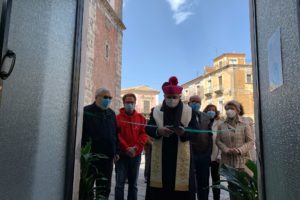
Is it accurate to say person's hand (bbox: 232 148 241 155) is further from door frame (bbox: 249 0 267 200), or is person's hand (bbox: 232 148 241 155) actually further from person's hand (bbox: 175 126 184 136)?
door frame (bbox: 249 0 267 200)

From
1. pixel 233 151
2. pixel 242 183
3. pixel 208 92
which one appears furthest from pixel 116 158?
pixel 208 92

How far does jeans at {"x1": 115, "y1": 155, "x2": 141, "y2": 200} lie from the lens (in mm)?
4114

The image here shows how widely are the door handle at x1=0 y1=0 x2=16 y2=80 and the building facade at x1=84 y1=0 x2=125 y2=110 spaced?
11.6 metres

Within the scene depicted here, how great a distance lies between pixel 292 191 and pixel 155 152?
195 centimetres

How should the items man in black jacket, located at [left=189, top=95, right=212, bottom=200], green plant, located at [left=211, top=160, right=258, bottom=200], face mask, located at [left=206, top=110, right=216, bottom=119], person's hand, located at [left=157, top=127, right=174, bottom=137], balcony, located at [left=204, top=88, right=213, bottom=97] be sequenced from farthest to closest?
balcony, located at [left=204, top=88, right=213, bottom=97] < face mask, located at [left=206, top=110, right=216, bottom=119] < man in black jacket, located at [left=189, top=95, right=212, bottom=200] < person's hand, located at [left=157, top=127, right=174, bottom=137] < green plant, located at [left=211, top=160, right=258, bottom=200]

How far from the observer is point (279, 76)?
1909 mm

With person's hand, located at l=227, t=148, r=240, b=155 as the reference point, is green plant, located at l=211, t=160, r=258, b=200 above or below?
below

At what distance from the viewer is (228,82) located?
36250mm

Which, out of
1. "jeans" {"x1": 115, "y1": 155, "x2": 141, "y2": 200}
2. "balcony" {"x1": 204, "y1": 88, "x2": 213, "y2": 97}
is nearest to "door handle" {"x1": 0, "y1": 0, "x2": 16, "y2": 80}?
"jeans" {"x1": 115, "y1": 155, "x2": 141, "y2": 200}

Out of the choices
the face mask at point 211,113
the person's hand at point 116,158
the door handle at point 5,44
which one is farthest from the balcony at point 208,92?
the door handle at point 5,44

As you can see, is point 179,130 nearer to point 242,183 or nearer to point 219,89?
point 242,183

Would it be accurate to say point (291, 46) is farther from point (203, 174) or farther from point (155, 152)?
point (203, 174)

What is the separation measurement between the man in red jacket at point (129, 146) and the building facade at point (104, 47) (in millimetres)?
8840

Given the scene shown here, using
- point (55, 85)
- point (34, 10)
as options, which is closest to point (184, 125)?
point (55, 85)
